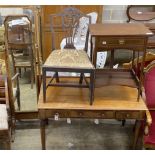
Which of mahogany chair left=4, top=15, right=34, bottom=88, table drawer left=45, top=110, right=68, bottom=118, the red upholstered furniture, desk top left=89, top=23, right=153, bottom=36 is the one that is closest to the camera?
desk top left=89, top=23, right=153, bottom=36

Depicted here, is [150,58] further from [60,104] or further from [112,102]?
[60,104]

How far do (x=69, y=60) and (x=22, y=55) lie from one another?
0.68 metres

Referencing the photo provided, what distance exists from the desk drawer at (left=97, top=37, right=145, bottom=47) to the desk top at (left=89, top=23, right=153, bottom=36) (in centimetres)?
4

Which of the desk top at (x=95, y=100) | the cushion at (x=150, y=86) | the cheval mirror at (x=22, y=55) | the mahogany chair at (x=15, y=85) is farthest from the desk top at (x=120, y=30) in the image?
the mahogany chair at (x=15, y=85)

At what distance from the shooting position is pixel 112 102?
1.91 meters

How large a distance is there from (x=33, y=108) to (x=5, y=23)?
875 mm

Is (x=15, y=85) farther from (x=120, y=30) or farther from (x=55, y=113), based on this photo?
(x=120, y=30)

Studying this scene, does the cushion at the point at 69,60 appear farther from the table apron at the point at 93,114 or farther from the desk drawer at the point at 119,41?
the table apron at the point at 93,114

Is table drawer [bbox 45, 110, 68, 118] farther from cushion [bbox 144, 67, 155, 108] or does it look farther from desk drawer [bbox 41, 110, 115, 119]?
cushion [bbox 144, 67, 155, 108]

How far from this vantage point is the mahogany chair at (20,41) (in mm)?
2211

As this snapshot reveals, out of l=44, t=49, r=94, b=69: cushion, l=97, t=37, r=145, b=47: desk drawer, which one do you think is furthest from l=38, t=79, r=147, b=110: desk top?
l=97, t=37, r=145, b=47: desk drawer

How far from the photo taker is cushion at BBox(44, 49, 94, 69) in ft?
5.95

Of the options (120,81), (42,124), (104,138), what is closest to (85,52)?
(120,81)

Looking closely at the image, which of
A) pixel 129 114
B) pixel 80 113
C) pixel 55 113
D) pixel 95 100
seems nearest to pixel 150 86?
pixel 129 114
